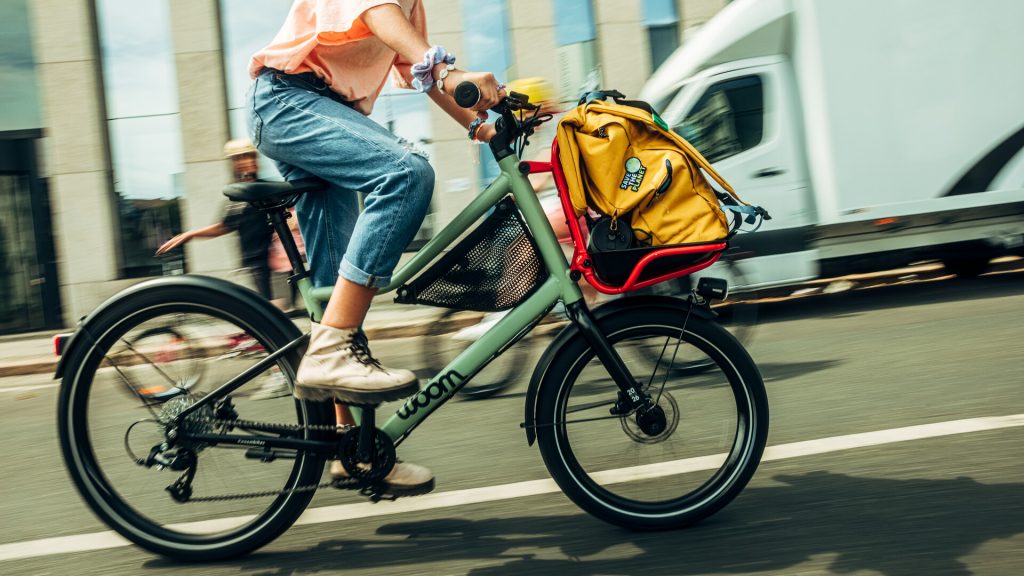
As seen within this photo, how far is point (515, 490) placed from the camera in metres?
3.71

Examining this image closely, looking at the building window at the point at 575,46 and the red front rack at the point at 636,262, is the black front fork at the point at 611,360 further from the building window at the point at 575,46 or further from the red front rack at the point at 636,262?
the building window at the point at 575,46

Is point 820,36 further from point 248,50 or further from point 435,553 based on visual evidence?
point 248,50

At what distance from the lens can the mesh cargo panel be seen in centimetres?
304

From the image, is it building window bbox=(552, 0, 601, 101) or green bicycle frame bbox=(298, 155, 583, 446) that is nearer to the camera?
green bicycle frame bbox=(298, 155, 583, 446)

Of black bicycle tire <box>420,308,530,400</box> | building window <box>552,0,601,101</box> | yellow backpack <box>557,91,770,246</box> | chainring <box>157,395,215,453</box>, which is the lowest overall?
black bicycle tire <box>420,308,530,400</box>

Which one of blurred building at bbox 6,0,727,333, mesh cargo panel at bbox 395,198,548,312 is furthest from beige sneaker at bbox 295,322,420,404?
blurred building at bbox 6,0,727,333

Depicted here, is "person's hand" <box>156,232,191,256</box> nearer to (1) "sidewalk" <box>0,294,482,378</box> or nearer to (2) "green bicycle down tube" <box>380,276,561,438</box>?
(1) "sidewalk" <box>0,294,482,378</box>

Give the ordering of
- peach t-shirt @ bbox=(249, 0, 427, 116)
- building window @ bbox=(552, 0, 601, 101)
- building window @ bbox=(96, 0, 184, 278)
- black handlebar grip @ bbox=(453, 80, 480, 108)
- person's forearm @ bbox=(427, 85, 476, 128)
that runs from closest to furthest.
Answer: black handlebar grip @ bbox=(453, 80, 480, 108) → peach t-shirt @ bbox=(249, 0, 427, 116) → person's forearm @ bbox=(427, 85, 476, 128) → building window @ bbox=(96, 0, 184, 278) → building window @ bbox=(552, 0, 601, 101)

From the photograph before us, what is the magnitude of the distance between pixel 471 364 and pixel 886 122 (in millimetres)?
6753

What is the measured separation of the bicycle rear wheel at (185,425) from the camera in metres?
3.06

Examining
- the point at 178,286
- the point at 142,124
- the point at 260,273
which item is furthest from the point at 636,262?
the point at 142,124

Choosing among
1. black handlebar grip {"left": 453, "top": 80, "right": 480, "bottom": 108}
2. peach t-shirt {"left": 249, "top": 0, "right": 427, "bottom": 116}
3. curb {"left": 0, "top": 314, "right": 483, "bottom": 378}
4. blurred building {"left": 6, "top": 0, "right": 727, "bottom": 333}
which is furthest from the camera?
blurred building {"left": 6, "top": 0, "right": 727, "bottom": 333}

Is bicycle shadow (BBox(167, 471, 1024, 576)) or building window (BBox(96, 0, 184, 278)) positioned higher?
building window (BBox(96, 0, 184, 278))

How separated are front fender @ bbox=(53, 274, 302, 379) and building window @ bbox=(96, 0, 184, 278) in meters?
11.1
